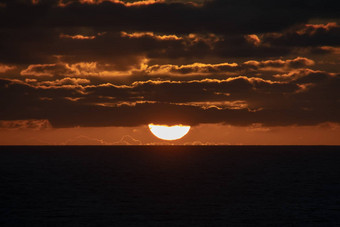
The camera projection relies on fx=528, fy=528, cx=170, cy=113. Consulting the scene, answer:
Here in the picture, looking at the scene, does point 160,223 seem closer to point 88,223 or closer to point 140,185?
point 88,223

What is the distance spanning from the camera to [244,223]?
5059 cm

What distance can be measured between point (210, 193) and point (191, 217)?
2229 cm

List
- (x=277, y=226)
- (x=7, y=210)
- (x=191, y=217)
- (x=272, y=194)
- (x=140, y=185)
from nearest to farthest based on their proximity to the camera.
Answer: (x=277, y=226) < (x=191, y=217) < (x=7, y=210) < (x=272, y=194) < (x=140, y=185)

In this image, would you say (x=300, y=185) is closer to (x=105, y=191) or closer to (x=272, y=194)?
(x=272, y=194)

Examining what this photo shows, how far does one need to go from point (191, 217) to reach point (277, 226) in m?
9.36

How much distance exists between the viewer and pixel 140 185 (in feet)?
289

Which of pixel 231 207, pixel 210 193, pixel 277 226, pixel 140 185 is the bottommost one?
pixel 277 226

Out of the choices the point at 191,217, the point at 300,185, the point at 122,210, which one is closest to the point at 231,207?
the point at 191,217

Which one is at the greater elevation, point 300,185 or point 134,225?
point 300,185

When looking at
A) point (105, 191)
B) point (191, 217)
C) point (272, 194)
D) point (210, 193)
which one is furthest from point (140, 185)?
point (191, 217)

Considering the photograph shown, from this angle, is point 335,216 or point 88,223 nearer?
point 88,223

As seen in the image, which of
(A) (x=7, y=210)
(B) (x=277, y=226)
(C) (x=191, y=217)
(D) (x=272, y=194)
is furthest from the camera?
(D) (x=272, y=194)

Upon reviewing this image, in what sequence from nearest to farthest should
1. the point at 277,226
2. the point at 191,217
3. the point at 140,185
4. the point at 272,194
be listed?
the point at 277,226 → the point at 191,217 → the point at 272,194 → the point at 140,185

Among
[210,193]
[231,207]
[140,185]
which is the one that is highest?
[140,185]
